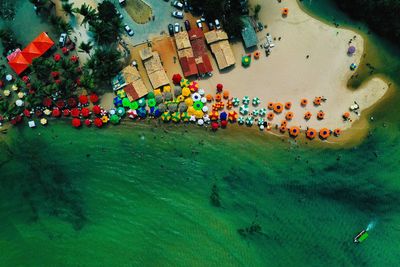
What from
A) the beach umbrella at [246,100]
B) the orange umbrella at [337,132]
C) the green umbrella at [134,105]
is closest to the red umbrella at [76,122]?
the green umbrella at [134,105]

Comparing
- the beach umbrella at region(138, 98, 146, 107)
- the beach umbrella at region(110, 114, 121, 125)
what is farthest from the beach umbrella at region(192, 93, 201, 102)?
the beach umbrella at region(110, 114, 121, 125)

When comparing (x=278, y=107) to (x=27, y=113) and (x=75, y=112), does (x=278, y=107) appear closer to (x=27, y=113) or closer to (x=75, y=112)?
(x=75, y=112)

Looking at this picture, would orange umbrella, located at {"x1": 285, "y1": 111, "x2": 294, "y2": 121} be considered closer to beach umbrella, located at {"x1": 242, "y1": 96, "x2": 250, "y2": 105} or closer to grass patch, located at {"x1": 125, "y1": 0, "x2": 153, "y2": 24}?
beach umbrella, located at {"x1": 242, "y1": 96, "x2": 250, "y2": 105}

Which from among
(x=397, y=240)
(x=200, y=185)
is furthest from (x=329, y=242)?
(x=200, y=185)

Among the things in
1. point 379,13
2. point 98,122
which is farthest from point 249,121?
point 379,13

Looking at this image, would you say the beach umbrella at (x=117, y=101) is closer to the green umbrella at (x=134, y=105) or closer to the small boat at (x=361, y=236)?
the green umbrella at (x=134, y=105)
